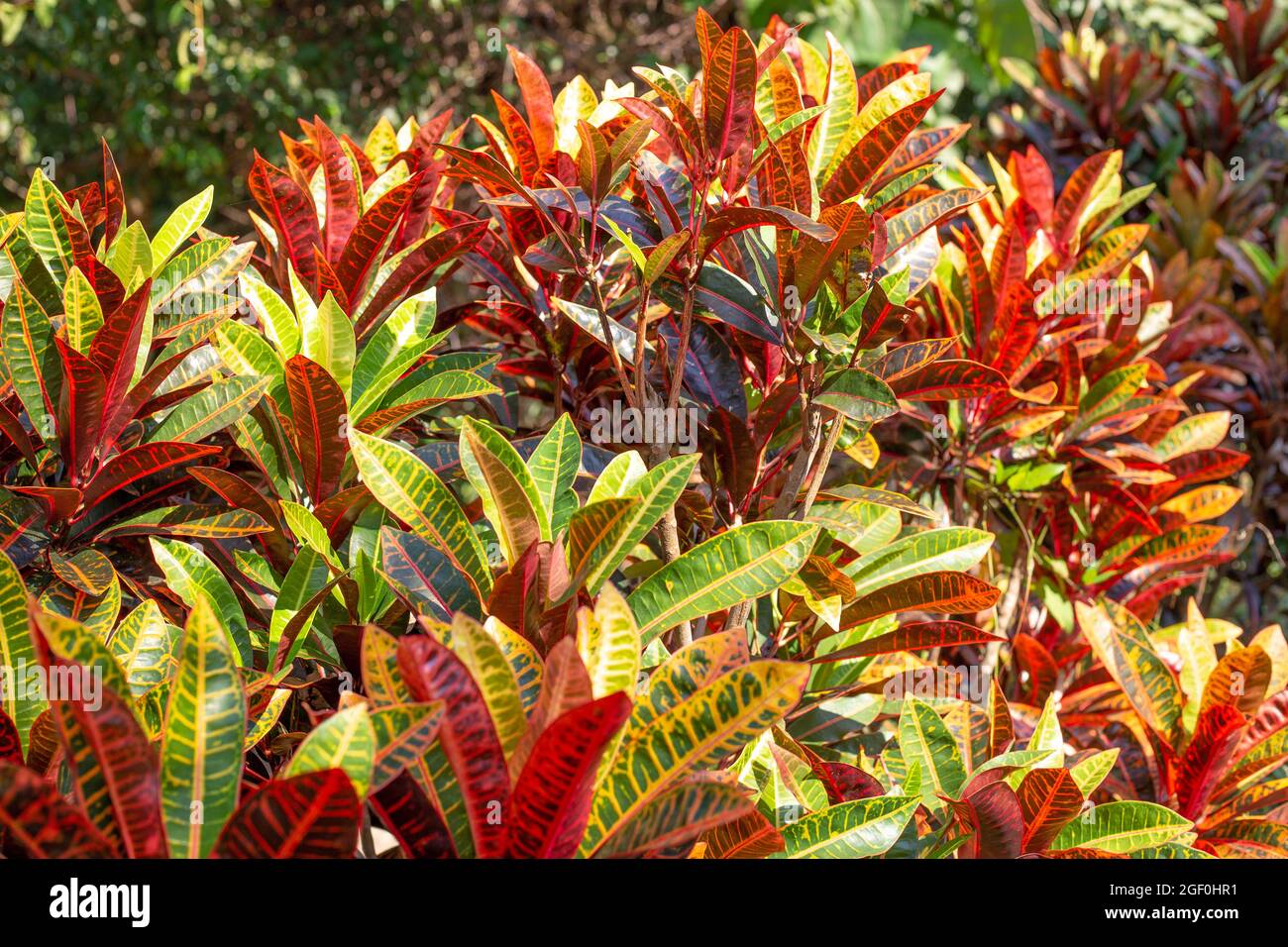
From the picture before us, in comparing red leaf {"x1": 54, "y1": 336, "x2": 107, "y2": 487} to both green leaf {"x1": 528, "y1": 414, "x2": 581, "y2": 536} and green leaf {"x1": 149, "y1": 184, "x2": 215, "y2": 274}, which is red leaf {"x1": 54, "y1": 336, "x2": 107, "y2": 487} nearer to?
green leaf {"x1": 149, "y1": 184, "x2": 215, "y2": 274}

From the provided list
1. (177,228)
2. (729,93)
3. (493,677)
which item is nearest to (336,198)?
(177,228)

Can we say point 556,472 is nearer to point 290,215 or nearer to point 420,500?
point 420,500

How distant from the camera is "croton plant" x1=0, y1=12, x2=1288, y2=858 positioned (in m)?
0.65

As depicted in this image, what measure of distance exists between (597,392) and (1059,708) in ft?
2.77

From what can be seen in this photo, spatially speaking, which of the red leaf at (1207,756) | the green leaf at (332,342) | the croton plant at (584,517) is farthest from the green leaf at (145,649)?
the red leaf at (1207,756)

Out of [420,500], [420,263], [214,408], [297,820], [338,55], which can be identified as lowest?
[297,820]

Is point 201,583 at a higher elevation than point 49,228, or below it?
below

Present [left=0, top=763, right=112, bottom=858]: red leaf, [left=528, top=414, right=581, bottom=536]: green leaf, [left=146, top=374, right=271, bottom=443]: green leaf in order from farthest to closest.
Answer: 1. [left=146, top=374, right=271, bottom=443]: green leaf
2. [left=528, top=414, right=581, bottom=536]: green leaf
3. [left=0, top=763, right=112, bottom=858]: red leaf

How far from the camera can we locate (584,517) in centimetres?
83

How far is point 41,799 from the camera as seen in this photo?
0.57 m

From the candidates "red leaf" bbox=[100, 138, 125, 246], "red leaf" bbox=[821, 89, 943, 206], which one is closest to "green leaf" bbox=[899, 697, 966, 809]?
"red leaf" bbox=[821, 89, 943, 206]

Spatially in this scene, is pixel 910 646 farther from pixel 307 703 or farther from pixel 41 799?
pixel 41 799

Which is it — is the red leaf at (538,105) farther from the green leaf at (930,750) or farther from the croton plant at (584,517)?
the green leaf at (930,750)
